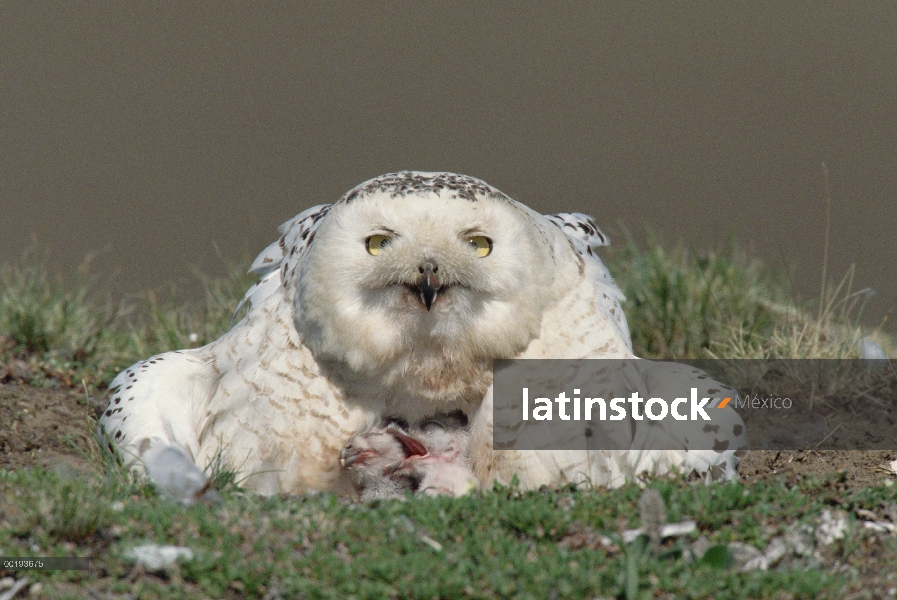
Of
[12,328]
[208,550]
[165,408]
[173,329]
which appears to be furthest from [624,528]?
[12,328]

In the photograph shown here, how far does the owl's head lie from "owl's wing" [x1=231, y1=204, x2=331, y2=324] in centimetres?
49

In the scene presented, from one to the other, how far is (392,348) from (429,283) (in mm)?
397

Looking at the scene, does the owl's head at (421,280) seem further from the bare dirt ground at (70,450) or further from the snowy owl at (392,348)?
the bare dirt ground at (70,450)

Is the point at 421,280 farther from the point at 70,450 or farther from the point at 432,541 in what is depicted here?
the point at 70,450

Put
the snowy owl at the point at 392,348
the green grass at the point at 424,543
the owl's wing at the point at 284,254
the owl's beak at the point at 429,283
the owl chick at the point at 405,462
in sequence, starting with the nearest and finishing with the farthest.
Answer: the green grass at the point at 424,543 < the owl's beak at the point at 429,283 < the snowy owl at the point at 392,348 < the owl chick at the point at 405,462 < the owl's wing at the point at 284,254

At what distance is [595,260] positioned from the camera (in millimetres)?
5605

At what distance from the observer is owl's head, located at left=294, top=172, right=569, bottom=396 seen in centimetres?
429

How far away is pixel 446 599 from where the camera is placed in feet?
10.0

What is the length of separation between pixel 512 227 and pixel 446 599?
74.9 inches

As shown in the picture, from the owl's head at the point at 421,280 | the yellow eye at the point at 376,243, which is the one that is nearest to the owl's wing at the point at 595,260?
the owl's head at the point at 421,280

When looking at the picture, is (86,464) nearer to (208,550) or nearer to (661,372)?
(208,550)

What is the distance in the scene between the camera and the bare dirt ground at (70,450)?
5.18 metres

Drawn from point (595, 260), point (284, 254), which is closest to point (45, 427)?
point (284, 254)

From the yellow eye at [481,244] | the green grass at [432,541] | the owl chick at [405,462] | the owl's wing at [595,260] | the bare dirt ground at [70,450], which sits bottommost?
the bare dirt ground at [70,450]
